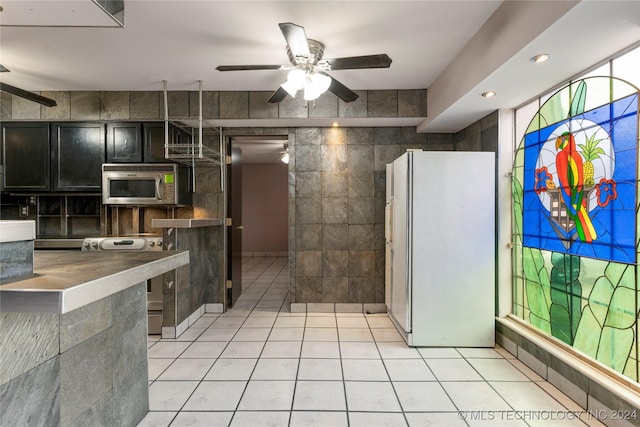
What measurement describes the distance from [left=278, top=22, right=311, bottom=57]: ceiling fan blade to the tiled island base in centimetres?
168

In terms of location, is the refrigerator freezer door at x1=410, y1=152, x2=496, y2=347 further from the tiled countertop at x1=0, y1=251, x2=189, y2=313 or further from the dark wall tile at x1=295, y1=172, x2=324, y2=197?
the tiled countertop at x1=0, y1=251, x2=189, y2=313

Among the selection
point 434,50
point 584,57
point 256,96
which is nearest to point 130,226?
point 256,96

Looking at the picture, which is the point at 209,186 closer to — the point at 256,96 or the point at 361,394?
the point at 256,96

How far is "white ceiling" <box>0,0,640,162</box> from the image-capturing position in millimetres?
1756

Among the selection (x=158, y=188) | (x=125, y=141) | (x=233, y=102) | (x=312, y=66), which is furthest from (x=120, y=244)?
(x=312, y=66)

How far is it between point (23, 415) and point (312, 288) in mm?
3077

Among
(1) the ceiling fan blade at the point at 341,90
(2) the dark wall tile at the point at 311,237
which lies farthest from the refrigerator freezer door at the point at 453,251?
(2) the dark wall tile at the point at 311,237

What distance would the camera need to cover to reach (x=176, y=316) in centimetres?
328

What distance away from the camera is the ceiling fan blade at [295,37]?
1.80m

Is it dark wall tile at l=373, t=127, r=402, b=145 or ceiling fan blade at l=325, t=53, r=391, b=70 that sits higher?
ceiling fan blade at l=325, t=53, r=391, b=70

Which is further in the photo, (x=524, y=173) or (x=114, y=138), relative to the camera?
(x=114, y=138)

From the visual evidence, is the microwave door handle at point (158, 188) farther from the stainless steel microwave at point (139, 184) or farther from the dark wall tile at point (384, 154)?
the dark wall tile at point (384, 154)

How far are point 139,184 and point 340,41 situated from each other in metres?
2.64

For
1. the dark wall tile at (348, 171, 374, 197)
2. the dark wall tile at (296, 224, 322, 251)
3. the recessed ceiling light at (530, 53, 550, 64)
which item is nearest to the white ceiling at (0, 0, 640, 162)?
the recessed ceiling light at (530, 53, 550, 64)
